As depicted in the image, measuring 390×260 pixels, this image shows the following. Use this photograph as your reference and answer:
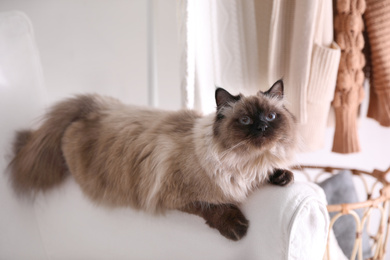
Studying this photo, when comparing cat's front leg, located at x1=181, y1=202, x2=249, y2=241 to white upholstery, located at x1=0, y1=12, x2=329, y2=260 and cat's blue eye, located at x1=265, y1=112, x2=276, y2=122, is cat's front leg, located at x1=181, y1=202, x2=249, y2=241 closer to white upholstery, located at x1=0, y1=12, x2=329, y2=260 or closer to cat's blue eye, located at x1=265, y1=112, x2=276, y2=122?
white upholstery, located at x1=0, y1=12, x2=329, y2=260

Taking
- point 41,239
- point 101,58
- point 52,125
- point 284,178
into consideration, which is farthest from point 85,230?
point 101,58

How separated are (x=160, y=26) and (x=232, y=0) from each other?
69cm

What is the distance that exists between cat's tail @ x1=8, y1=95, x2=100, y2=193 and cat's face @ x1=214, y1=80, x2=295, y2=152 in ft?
1.52

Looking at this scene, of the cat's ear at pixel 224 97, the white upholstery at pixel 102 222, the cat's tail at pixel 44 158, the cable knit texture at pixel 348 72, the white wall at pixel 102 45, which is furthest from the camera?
the white wall at pixel 102 45

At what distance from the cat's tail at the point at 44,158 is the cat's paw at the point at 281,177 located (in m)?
0.57

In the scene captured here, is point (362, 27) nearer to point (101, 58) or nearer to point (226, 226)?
point (226, 226)

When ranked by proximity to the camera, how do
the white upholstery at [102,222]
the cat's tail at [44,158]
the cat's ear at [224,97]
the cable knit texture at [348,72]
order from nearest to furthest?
1. the white upholstery at [102,222]
2. the cat's ear at [224,97]
3. the cat's tail at [44,158]
4. the cable knit texture at [348,72]

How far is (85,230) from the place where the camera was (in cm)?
97

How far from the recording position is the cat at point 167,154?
743mm

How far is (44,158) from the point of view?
3.33 feet

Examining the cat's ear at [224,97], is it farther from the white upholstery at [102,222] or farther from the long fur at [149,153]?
the white upholstery at [102,222]

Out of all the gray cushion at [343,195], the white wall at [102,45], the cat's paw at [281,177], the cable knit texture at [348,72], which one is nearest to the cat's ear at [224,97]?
the cat's paw at [281,177]

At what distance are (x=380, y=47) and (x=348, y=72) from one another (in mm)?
123

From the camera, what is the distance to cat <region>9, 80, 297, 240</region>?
29.3 inches
